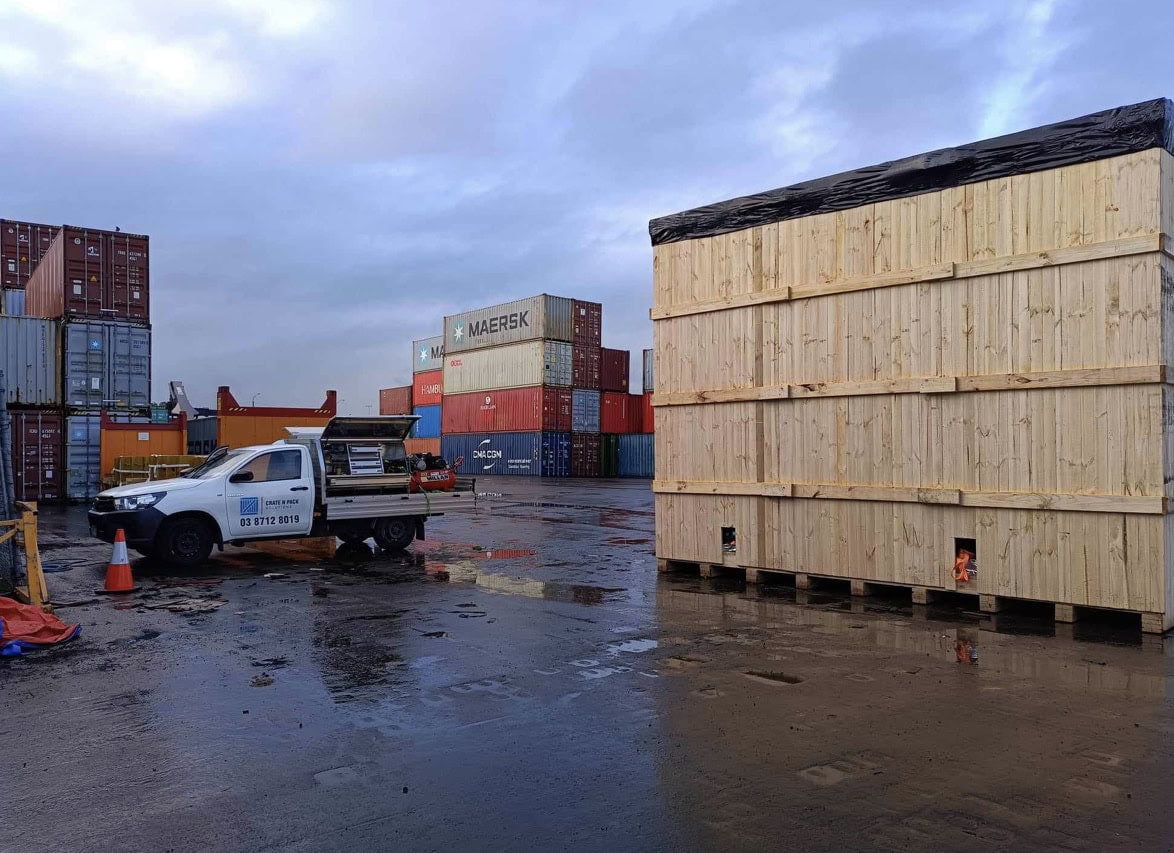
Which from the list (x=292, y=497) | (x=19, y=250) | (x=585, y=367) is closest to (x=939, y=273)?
(x=292, y=497)

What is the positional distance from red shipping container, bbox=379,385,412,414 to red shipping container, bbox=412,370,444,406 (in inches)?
58.8


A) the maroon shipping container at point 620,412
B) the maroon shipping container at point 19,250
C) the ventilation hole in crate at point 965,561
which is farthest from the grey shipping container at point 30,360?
the maroon shipping container at point 620,412

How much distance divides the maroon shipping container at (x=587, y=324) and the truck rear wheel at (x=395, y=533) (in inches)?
1462

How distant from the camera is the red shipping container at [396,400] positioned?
66.7m

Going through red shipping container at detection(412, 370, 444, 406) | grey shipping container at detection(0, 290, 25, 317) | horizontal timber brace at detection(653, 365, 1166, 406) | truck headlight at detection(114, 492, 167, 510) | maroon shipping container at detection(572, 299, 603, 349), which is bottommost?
truck headlight at detection(114, 492, 167, 510)

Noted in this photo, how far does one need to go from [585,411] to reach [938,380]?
140 ft

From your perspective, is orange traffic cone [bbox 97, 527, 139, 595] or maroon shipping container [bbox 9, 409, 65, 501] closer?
orange traffic cone [bbox 97, 527, 139, 595]

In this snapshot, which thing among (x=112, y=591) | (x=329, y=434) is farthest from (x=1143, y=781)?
(x=329, y=434)

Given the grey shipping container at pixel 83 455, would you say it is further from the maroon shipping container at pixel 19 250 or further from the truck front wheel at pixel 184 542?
the truck front wheel at pixel 184 542

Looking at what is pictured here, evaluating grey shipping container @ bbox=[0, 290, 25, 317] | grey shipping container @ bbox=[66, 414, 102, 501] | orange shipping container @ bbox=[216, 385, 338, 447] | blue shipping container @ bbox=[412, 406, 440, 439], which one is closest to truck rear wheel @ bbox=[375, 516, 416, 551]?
orange shipping container @ bbox=[216, 385, 338, 447]

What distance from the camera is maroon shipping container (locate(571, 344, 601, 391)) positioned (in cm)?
5128

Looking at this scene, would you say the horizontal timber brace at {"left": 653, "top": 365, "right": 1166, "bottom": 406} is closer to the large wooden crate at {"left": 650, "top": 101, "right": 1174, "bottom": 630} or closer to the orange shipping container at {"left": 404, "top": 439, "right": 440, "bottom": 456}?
the large wooden crate at {"left": 650, "top": 101, "right": 1174, "bottom": 630}

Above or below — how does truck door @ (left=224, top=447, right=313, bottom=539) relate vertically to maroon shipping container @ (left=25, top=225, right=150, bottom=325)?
below

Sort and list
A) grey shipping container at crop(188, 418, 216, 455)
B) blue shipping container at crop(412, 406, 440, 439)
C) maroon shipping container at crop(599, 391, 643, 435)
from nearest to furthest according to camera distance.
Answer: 1. grey shipping container at crop(188, 418, 216, 455)
2. maroon shipping container at crop(599, 391, 643, 435)
3. blue shipping container at crop(412, 406, 440, 439)
